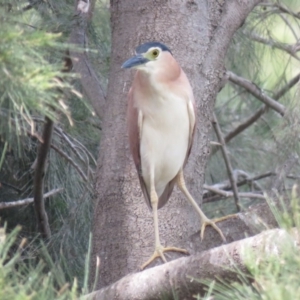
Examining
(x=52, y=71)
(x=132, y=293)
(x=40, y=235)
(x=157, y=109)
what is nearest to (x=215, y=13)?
(x=157, y=109)

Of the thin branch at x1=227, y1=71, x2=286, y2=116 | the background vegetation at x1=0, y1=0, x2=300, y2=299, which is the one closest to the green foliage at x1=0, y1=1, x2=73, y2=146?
the background vegetation at x1=0, y1=0, x2=300, y2=299

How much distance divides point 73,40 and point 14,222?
32.9 inches

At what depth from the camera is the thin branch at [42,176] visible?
7.75 feet

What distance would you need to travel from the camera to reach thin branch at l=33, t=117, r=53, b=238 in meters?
2.36

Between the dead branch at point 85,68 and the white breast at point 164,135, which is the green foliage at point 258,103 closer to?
the white breast at point 164,135

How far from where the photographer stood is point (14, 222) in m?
3.29

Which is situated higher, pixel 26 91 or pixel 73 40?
pixel 73 40

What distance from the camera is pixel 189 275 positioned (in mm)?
1744

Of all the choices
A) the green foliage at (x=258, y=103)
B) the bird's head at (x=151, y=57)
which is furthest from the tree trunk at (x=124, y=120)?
the green foliage at (x=258, y=103)

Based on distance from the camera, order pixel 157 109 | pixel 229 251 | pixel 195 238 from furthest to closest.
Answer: pixel 157 109 → pixel 195 238 → pixel 229 251

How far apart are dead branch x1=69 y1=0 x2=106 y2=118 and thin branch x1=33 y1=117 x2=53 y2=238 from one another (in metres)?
0.42

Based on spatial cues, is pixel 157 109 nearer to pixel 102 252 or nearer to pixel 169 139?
pixel 169 139

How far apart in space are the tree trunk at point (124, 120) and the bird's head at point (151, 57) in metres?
0.14

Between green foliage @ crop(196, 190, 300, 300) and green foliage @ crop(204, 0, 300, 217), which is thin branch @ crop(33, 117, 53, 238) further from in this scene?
green foliage @ crop(196, 190, 300, 300)
